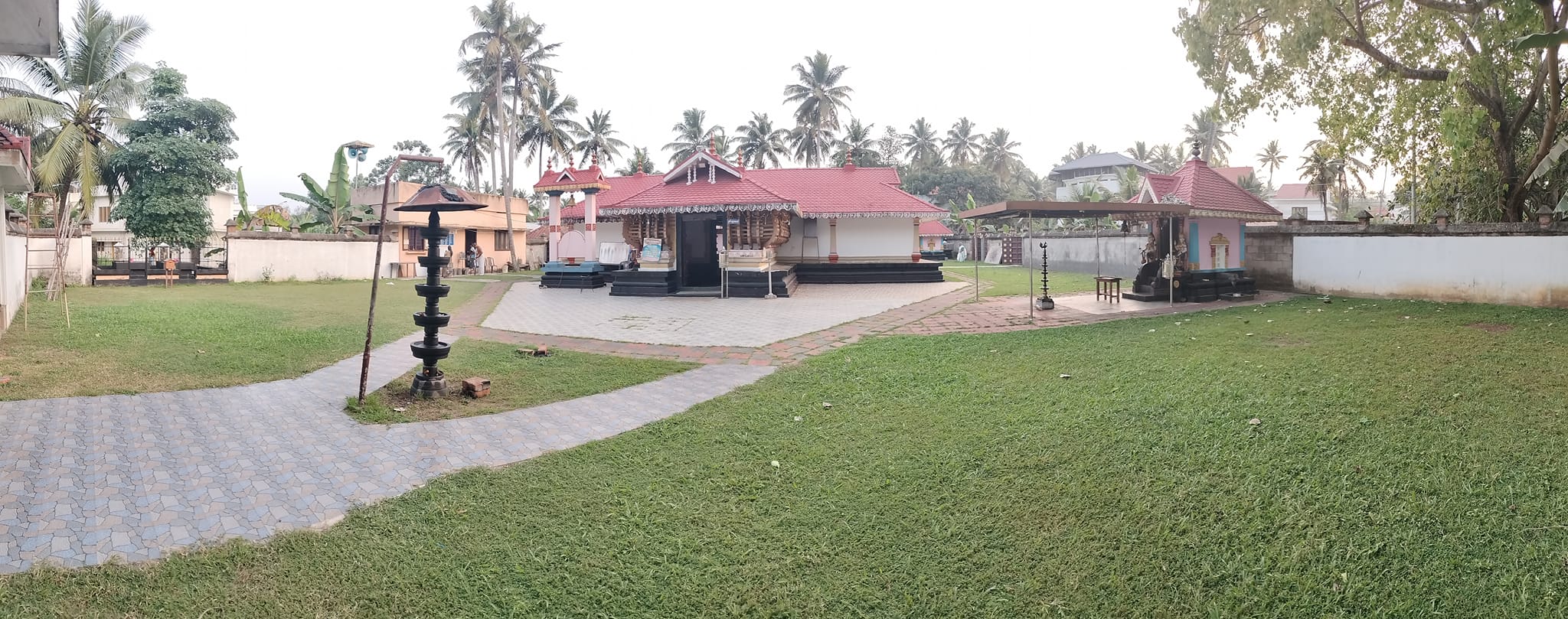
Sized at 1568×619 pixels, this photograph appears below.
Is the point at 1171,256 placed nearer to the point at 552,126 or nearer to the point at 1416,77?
the point at 1416,77

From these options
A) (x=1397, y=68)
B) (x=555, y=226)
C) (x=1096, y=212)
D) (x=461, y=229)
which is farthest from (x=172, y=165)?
(x=1397, y=68)

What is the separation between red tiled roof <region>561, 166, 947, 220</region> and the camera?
1842 centimetres

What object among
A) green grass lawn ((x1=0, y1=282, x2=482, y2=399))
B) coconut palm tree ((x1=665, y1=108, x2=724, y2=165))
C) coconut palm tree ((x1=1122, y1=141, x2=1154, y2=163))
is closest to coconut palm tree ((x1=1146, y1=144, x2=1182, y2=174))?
coconut palm tree ((x1=1122, y1=141, x2=1154, y2=163))

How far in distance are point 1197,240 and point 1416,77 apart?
12.0ft

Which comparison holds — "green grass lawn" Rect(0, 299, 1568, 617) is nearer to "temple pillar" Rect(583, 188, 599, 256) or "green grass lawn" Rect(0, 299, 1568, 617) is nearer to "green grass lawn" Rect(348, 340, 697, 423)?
"green grass lawn" Rect(348, 340, 697, 423)

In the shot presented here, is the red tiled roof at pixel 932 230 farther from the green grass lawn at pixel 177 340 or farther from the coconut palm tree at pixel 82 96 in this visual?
the coconut palm tree at pixel 82 96

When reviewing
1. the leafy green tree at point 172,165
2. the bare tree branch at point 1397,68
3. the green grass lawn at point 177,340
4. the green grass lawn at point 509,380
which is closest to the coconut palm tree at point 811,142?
the leafy green tree at point 172,165

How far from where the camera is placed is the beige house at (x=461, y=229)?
29844 millimetres

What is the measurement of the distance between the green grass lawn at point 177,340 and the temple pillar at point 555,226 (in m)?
5.12

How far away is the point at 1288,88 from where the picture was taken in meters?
12.4

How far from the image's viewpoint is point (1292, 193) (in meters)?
57.9

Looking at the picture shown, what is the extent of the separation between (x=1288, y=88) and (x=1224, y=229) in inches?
98.5

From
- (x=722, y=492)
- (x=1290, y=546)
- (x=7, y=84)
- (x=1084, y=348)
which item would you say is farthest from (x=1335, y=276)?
(x=7, y=84)

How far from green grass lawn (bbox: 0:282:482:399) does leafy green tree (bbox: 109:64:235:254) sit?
580 cm
